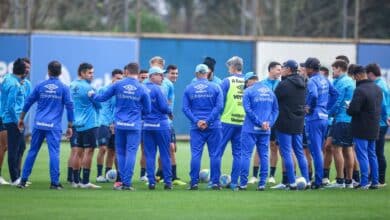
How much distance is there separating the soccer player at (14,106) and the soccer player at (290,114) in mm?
4452

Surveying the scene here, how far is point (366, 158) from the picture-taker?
19.0 metres

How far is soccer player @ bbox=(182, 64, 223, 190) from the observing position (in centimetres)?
1873

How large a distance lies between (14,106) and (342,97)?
5.77m

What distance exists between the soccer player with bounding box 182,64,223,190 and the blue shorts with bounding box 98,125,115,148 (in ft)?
9.37

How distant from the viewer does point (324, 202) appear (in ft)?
55.8

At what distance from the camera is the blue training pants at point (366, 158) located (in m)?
19.0

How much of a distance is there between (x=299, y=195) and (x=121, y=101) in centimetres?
330

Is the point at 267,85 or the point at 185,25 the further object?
the point at 185,25

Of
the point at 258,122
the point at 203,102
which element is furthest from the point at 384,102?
the point at 203,102

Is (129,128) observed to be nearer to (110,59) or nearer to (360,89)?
(360,89)

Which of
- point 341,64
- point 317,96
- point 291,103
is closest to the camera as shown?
point 291,103

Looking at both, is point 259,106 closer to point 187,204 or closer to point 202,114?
point 202,114

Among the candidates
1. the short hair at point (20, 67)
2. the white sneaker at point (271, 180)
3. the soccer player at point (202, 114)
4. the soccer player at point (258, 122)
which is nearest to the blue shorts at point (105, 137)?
the short hair at point (20, 67)

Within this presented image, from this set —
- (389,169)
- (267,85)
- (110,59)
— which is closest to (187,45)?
(110,59)
